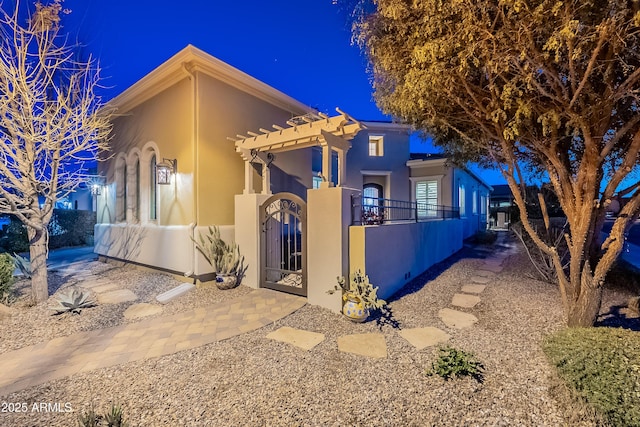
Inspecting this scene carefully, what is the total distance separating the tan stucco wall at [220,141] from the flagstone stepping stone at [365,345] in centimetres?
510

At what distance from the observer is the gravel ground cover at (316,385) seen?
280 centimetres

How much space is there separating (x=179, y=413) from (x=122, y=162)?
1001 cm

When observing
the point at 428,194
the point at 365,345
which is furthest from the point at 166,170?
the point at 428,194

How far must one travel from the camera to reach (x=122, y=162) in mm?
10039

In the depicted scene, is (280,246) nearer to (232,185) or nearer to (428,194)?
(232,185)

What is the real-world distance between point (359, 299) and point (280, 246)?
3.23 m

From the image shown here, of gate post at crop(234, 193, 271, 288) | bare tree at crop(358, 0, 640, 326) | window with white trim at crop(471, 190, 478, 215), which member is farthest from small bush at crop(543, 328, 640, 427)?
window with white trim at crop(471, 190, 478, 215)

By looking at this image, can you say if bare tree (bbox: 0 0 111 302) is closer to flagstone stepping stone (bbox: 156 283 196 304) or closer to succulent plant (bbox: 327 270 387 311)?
flagstone stepping stone (bbox: 156 283 196 304)

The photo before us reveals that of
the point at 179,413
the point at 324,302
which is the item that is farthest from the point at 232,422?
the point at 324,302

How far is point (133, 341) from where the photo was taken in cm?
452

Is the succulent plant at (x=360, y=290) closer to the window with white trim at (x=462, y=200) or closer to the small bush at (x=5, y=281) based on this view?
the small bush at (x=5, y=281)

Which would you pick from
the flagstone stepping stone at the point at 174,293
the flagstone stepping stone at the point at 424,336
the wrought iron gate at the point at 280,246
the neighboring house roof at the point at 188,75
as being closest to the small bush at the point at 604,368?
the flagstone stepping stone at the point at 424,336

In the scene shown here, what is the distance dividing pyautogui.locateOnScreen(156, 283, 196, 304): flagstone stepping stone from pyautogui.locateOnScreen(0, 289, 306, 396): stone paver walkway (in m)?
1.09

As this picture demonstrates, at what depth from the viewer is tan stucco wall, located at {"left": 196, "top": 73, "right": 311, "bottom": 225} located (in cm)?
749
